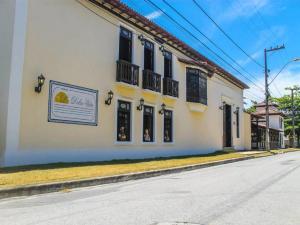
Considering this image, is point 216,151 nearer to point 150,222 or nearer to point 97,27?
point 97,27

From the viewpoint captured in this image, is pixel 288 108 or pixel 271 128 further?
pixel 288 108

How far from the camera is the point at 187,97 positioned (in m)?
25.3

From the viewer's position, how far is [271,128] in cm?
5769

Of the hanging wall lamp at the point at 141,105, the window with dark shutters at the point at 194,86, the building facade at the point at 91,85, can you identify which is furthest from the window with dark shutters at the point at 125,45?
the window with dark shutters at the point at 194,86

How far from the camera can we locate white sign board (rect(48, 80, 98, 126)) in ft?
46.7

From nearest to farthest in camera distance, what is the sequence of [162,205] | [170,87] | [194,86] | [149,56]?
[162,205]
[149,56]
[170,87]
[194,86]

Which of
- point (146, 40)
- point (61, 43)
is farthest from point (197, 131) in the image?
point (61, 43)

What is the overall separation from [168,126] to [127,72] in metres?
5.96

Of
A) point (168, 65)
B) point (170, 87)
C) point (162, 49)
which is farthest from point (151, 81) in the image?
point (168, 65)

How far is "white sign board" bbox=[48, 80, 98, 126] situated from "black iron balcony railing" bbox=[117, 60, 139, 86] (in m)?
1.92

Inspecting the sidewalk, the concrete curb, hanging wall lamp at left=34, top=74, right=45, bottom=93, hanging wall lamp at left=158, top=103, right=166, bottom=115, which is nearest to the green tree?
hanging wall lamp at left=158, top=103, right=166, bottom=115

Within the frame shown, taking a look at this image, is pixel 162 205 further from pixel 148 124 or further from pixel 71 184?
pixel 148 124

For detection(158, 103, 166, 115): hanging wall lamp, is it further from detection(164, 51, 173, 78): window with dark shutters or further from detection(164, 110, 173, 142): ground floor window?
detection(164, 51, 173, 78): window with dark shutters

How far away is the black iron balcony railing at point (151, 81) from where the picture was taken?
20.0 m
